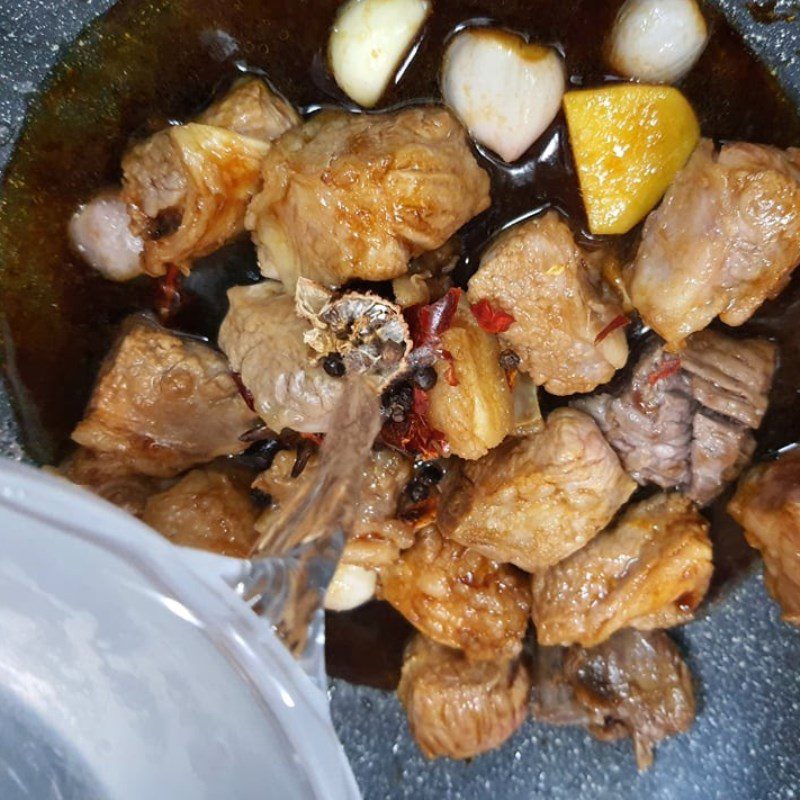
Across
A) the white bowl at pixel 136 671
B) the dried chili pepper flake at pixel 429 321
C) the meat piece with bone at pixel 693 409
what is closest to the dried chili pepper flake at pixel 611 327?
the meat piece with bone at pixel 693 409

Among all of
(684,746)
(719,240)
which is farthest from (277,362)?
(684,746)

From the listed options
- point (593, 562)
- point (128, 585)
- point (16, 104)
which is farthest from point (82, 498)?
point (593, 562)

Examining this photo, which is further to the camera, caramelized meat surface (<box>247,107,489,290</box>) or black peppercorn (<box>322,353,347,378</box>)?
black peppercorn (<box>322,353,347,378</box>)

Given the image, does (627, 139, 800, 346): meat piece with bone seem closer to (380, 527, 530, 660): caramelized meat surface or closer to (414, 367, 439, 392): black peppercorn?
(414, 367, 439, 392): black peppercorn

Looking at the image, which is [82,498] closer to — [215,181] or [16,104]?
[215,181]

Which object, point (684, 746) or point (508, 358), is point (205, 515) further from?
point (684, 746)

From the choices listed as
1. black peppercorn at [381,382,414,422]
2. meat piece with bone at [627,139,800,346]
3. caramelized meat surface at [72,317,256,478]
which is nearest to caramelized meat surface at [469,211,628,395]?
meat piece with bone at [627,139,800,346]
